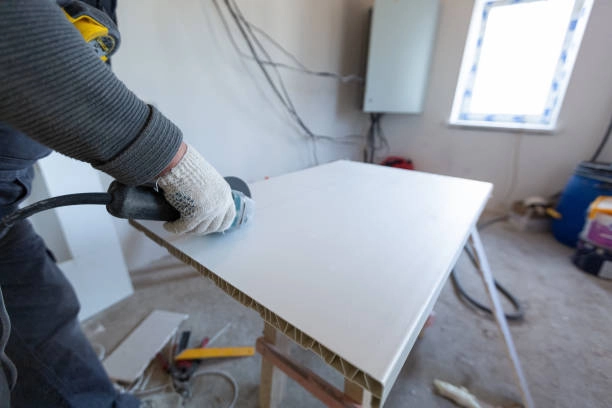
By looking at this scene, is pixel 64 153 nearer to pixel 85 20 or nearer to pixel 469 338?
pixel 85 20

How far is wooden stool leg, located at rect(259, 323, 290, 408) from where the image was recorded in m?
0.74

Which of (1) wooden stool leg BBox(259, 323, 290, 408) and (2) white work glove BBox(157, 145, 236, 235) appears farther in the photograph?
(1) wooden stool leg BBox(259, 323, 290, 408)

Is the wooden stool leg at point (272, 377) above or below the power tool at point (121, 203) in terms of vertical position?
below

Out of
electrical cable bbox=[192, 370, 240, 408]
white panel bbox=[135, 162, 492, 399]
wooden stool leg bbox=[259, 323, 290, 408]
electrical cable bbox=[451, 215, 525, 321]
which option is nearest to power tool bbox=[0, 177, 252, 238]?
white panel bbox=[135, 162, 492, 399]

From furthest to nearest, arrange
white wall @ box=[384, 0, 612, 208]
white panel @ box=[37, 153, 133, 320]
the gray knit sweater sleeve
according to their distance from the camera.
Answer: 1. white wall @ box=[384, 0, 612, 208]
2. white panel @ box=[37, 153, 133, 320]
3. the gray knit sweater sleeve

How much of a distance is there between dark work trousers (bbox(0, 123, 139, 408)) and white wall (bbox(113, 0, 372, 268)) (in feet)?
2.50

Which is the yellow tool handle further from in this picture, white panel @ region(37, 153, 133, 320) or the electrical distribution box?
the electrical distribution box

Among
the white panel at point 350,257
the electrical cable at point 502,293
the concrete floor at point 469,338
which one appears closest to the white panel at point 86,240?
the concrete floor at point 469,338

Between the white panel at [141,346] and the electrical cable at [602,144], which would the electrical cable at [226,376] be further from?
the electrical cable at [602,144]

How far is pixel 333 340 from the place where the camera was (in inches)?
12.4

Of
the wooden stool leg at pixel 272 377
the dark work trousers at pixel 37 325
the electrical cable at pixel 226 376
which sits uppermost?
the dark work trousers at pixel 37 325

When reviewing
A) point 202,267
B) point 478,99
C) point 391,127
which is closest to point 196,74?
point 202,267

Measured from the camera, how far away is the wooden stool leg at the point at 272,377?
0.74 metres

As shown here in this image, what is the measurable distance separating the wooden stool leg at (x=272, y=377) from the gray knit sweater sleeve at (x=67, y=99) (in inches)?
23.2
